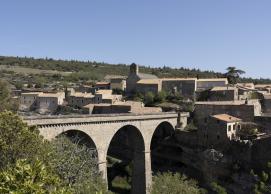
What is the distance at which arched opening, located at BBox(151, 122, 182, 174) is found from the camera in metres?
49.8

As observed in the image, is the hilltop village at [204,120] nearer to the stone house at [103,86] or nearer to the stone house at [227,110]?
the stone house at [227,110]

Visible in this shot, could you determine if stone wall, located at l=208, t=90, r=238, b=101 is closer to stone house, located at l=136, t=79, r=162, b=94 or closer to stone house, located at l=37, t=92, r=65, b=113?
stone house, located at l=136, t=79, r=162, b=94

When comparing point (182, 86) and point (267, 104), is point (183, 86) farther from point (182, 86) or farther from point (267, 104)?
point (267, 104)

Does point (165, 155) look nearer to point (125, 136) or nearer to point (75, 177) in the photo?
point (125, 136)

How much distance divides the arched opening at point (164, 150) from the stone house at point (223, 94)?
471 inches

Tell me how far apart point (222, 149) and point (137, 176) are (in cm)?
1004

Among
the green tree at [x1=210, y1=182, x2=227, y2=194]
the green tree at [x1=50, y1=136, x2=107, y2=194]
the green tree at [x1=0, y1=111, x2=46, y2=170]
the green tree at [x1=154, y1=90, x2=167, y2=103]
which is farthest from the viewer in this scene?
the green tree at [x1=154, y1=90, x2=167, y2=103]

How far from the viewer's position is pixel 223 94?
2365 inches

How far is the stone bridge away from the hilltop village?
7.10ft

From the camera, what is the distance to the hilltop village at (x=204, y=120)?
41.2m

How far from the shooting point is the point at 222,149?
43906mm

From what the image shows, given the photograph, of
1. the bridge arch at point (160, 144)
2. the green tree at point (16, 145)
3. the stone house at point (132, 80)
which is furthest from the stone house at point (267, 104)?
the green tree at point (16, 145)

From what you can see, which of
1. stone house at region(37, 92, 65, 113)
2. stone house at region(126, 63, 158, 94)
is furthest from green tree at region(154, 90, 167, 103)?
stone house at region(37, 92, 65, 113)

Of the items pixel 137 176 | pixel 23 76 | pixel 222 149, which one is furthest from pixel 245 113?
pixel 23 76
